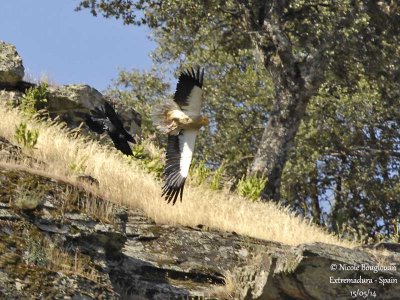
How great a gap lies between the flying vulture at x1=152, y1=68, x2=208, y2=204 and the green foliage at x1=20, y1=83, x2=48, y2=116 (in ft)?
22.4

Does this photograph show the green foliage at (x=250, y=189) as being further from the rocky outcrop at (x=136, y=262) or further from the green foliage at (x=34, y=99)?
the rocky outcrop at (x=136, y=262)

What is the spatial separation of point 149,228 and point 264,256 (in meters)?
2.27

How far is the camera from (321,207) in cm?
3097

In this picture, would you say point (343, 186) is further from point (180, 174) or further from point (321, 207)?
point (180, 174)

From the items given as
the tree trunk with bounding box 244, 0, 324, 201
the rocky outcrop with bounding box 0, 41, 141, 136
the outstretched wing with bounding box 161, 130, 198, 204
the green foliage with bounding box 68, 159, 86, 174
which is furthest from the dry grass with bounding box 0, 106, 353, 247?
the tree trunk with bounding box 244, 0, 324, 201

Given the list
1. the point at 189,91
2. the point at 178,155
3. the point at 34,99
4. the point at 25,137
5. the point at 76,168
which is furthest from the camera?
the point at 34,99

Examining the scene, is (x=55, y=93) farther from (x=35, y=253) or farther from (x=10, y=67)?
(x=35, y=253)

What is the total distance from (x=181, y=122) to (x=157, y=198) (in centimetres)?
210

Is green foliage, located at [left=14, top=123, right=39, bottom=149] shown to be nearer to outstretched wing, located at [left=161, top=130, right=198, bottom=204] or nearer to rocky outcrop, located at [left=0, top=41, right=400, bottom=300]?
rocky outcrop, located at [left=0, top=41, right=400, bottom=300]

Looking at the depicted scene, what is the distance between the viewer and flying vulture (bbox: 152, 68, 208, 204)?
1266cm

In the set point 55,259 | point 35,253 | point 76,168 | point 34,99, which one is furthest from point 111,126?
point 34,99

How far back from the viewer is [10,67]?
21.2 metres

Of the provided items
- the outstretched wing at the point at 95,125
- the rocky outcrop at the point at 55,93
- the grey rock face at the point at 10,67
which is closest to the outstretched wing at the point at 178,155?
the outstretched wing at the point at 95,125

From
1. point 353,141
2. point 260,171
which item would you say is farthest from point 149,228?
point 353,141
